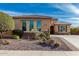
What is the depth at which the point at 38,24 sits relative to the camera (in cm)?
1761

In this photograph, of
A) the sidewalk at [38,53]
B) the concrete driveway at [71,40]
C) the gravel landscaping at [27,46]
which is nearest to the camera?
the sidewalk at [38,53]

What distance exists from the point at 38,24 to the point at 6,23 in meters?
2.38

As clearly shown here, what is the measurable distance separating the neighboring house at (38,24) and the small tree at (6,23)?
0.32 meters

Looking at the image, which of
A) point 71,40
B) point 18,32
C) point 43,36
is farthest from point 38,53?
point 71,40

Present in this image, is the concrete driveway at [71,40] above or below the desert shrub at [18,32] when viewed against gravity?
below

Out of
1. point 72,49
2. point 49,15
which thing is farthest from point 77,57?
point 49,15

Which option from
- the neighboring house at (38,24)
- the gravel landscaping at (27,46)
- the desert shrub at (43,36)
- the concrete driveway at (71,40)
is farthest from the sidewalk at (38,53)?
the neighboring house at (38,24)

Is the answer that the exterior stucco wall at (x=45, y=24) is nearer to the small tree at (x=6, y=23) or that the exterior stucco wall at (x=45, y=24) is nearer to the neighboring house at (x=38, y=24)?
the neighboring house at (x=38, y=24)

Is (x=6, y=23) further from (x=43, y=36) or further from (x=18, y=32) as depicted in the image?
(x=43, y=36)

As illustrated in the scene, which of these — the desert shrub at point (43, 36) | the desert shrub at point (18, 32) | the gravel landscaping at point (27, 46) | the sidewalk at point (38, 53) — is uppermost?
the desert shrub at point (18, 32)

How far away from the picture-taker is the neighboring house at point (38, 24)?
17406 mm

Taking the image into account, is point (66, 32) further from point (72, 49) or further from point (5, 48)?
point (5, 48)

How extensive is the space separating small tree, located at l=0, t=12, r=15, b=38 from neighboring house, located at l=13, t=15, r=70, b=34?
322 mm

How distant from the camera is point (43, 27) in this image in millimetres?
17547
